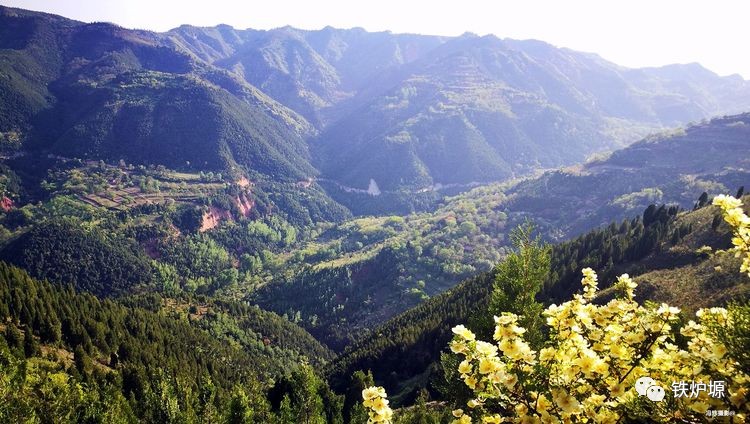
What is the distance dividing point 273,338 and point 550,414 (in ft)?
559

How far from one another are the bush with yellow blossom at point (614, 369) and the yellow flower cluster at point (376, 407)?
2.11 m

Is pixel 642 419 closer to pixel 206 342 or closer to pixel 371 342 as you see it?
pixel 371 342

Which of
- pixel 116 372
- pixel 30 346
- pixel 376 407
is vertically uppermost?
pixel 376 407

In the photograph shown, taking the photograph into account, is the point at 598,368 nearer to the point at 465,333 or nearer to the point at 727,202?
the point at 465,333

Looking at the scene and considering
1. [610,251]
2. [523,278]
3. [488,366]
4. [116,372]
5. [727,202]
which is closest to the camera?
[488,366]

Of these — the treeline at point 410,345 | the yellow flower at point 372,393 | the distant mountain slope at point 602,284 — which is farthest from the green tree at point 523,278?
the treeline at point 410,345

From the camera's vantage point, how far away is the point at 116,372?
286 feet

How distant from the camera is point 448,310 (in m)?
132

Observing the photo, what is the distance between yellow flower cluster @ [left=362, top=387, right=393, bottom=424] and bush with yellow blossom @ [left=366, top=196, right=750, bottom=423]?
2.11 metres

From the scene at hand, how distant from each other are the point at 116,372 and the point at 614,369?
326 feet

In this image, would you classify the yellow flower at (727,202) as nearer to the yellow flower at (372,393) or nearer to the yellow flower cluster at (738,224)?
the yellow flower cluster at (738,224)

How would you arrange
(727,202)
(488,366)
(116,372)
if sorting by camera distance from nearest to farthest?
(488,366), (727,202), (116,372)

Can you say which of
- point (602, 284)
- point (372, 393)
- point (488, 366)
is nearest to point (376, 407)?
point (372, 393)

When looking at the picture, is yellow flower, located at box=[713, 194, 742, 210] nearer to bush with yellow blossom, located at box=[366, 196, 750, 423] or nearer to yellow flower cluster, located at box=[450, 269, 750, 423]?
bush with yellow blossom, located at box=[366, 196, 750, 423]
